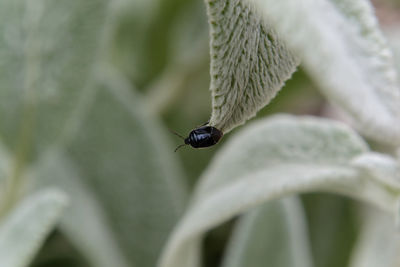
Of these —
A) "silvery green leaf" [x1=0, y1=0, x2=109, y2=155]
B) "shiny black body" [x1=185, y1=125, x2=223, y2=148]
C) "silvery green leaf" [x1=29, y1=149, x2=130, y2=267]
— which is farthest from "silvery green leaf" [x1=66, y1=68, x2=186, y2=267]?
"shiny black body" [x1=185, y1=125, x2=223, y2=148]

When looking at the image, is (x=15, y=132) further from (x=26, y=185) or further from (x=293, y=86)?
(x=293, y=86)

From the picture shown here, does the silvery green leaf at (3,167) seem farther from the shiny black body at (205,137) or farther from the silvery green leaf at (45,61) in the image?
the shiny black body at (205,137)

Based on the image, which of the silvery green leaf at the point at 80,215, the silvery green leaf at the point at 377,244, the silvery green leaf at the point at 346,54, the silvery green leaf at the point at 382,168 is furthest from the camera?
the silvery green leaf at the point at 80,215

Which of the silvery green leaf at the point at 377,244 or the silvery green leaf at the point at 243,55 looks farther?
the silvery green leaf at the point at 377,244

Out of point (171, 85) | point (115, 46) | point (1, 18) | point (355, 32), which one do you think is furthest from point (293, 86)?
point (355, 32)

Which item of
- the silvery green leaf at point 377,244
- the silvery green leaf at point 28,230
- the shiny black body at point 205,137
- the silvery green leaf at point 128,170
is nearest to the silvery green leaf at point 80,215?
the silvery green leaf at point 128,170
